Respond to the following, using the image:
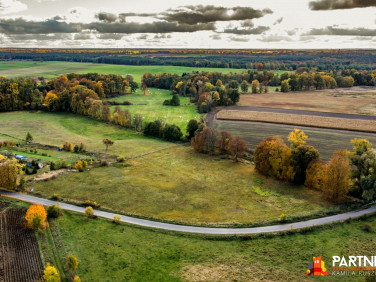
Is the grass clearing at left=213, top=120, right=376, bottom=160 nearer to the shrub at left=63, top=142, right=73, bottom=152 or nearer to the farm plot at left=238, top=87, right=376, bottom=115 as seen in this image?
the farm plot at left=238, top=87, right=376, bottom=115

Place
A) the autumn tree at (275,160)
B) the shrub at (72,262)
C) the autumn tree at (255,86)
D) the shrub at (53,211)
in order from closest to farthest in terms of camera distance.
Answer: the shrub at (72,262)
the shrub at (53,211)
the autumn tree at (275,160)
the autumn tree at (255,86)

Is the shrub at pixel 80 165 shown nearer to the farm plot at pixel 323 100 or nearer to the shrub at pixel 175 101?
the shrub at pixel 175 101

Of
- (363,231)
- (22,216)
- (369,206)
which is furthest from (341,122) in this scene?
(22,216)

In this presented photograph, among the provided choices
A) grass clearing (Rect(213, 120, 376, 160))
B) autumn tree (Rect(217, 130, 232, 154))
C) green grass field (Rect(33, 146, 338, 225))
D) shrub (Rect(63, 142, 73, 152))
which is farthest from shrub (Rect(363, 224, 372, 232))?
shrub (Rect(63, 142, 73, 152))

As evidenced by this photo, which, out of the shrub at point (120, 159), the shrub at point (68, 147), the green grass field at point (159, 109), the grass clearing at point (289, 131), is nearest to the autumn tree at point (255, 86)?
the green grass field at point (159, 109)

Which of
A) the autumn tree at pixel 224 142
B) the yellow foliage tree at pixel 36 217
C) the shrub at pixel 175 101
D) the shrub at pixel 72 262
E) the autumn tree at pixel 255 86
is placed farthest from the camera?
the autumn tree at pixel 255 86
